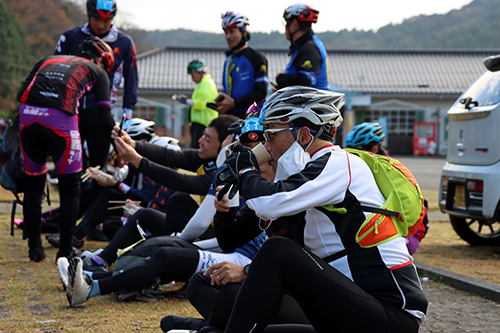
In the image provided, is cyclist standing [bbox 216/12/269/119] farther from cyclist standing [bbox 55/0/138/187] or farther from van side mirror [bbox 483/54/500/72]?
van side mirror [bbox 483/54/500/72]

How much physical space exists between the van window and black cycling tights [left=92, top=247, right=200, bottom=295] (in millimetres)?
3950

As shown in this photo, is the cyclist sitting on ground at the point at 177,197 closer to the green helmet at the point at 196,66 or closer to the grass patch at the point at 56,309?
the grass patch at the point at 56,309

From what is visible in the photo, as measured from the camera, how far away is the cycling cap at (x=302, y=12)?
5.76 meters

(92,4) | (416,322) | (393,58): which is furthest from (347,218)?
Result: (393,58)

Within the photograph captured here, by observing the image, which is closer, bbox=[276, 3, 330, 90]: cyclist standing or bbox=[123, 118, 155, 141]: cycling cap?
bbox=[276, 3, 330, 90]: cyclist standing

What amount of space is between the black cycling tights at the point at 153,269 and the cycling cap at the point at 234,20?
11.4ft

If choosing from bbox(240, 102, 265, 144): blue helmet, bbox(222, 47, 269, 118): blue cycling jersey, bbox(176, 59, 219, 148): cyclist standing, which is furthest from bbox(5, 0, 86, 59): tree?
bbox(240, 102, 265, 144): blue helmet

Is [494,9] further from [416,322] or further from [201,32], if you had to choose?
[416,322]

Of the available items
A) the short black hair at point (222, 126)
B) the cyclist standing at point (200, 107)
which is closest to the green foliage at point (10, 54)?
the cyclist standing at point (200, 107)

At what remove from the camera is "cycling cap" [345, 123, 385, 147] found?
5.93 meters

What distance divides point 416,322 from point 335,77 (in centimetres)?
3907

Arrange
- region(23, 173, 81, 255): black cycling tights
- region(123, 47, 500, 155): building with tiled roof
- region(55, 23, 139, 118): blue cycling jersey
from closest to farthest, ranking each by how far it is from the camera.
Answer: region(23, 173, 81, 255): black cycling tights
region(55, 23, 139, 118): blue cycling jersey
region(123, 47, 500, 155): building with tiled roof

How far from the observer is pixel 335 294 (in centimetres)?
227

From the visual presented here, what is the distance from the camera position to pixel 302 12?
18.9ft
